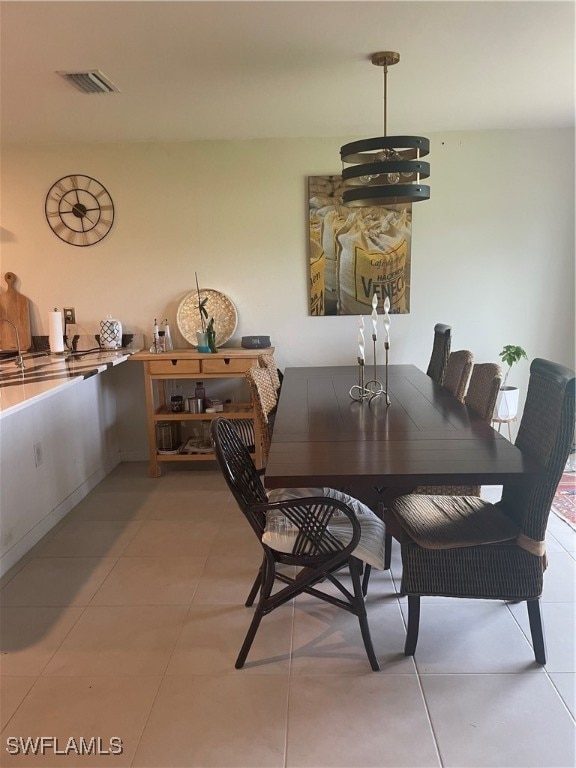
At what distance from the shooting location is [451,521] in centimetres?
219

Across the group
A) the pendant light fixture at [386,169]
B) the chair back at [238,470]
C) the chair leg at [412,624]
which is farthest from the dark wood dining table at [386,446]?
the pendant light fixture at [386,169]

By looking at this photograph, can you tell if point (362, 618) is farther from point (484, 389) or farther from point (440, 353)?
point (440, 353)

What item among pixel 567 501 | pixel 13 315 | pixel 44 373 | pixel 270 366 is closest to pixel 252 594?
pixel 270 366

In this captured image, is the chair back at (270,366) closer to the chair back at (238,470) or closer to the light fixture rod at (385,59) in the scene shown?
the chair back at (238,470)

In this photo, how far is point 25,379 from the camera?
294cm

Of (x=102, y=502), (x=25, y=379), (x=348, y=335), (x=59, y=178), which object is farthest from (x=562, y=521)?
(x=59, y=178)

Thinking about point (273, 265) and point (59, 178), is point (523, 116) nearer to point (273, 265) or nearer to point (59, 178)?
point (273, 265)

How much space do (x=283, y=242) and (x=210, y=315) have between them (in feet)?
2.52

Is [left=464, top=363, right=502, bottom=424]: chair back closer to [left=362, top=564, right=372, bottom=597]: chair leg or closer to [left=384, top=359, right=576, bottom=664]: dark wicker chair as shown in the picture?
[left=384, top=359, right=576, bottom=664]: dark wicker chair

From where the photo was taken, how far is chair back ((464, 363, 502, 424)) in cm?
259

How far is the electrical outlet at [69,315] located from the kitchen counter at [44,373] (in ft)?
1.22

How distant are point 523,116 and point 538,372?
7.73 feet

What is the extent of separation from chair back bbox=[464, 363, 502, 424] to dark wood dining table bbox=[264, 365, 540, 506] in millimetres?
78

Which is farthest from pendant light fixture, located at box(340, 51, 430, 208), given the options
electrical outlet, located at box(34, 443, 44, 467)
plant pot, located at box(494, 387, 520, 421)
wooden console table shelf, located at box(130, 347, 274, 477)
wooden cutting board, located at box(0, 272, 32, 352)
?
wooden cutting board, located at box(0, 272, 32, 352)
